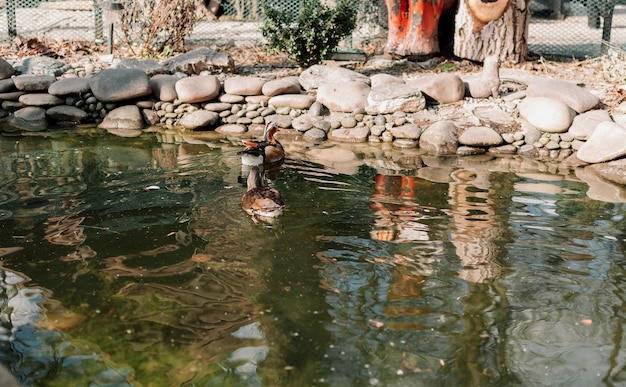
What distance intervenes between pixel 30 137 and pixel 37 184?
252 centimetres

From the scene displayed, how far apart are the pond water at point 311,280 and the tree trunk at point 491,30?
4201 millimetres

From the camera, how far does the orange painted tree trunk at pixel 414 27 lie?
11.5m

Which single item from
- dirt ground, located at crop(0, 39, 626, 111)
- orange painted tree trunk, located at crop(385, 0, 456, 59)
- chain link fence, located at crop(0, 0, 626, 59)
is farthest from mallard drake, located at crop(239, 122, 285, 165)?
chain link fence, located at crop(0, 0, 626, 59)

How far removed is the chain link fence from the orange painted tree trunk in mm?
1392

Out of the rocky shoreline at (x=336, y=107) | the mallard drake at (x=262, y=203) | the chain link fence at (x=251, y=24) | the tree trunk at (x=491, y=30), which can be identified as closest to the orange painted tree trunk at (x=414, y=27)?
the tree trunk at (x=491, y=30)

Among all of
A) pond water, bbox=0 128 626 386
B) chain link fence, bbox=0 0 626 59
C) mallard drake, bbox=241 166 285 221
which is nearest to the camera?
pond water, bbox=0 128 626 386

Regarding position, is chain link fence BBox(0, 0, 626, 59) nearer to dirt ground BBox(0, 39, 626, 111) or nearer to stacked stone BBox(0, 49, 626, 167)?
dirt ground BBox(0, 39, 626, 111)

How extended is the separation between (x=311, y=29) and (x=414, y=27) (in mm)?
1796

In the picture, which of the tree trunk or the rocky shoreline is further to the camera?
the tree trunk

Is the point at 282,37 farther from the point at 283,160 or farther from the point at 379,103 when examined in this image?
the point at 283,160

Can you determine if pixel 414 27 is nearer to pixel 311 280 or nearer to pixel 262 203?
pixel 262 203

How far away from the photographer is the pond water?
13.3 ft

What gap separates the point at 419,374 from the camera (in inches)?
156

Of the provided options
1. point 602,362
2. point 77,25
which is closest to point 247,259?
point 602,362
